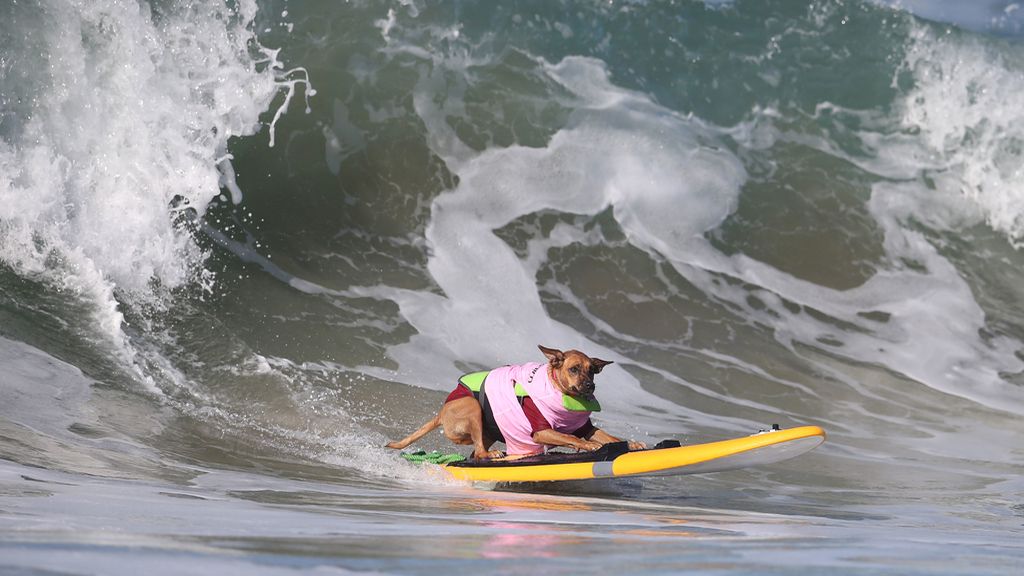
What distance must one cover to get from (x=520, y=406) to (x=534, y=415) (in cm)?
10

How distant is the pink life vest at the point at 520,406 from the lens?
6188 mm

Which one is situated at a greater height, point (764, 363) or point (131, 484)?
point (764, 363)

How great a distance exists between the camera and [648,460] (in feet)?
19.6

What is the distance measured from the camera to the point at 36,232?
9.62 meters

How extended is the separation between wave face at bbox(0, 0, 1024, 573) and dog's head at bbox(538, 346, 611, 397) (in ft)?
1.97

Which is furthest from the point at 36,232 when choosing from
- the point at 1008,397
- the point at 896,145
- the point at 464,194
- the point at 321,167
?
the point at 896,145

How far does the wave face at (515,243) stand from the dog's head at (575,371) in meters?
0.60

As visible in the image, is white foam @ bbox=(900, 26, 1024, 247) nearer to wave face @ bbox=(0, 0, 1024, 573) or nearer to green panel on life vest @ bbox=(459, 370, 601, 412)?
wave face @ bbox=(0, 0, 1024, 573)

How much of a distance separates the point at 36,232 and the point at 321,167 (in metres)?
3.49

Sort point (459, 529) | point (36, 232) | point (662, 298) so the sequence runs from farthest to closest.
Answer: point (662, 298)
point (36, 232)
point (459, 529)

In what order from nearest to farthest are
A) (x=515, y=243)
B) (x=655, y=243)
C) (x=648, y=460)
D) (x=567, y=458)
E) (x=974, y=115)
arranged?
(x=648, y=460), (x=567, y=458), (x=515, y=243), (x=655, y=243), (x=974, y=115)

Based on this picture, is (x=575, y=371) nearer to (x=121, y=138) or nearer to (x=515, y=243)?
(x=515, y=243)

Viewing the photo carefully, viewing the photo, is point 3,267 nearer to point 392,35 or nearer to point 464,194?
point 464,194

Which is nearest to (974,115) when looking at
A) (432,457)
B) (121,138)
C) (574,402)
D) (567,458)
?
(574,402)
